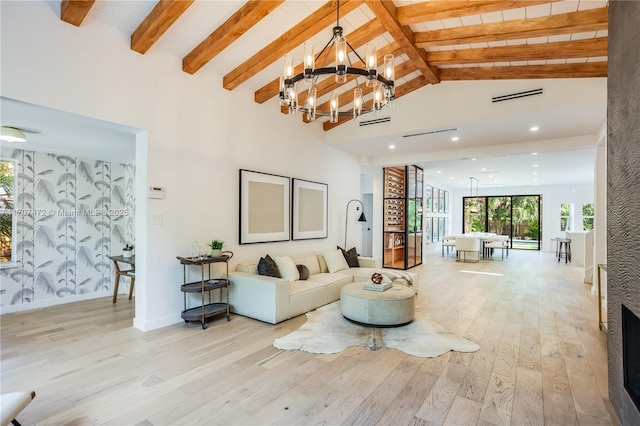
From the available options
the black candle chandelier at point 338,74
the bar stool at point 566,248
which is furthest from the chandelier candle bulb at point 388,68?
the bar stool at point 566,248

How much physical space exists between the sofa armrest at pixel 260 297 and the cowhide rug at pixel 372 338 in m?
0.38

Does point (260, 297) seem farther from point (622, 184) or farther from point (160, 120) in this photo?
point (622, 184)

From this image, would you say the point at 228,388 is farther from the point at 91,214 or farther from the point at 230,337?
the point at 91,214

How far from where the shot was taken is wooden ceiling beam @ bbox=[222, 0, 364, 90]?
337cm

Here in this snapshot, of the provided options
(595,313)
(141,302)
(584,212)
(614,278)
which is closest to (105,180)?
(141,302)

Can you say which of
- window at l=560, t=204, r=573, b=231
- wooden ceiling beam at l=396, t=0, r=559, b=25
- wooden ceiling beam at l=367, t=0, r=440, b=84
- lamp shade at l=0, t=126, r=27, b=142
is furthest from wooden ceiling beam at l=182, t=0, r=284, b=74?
window at l=560, t=204, r=573, b=231

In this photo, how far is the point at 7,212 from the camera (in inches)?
185

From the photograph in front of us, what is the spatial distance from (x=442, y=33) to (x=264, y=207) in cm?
339

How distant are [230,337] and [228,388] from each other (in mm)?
1085

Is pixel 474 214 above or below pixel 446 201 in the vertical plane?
below

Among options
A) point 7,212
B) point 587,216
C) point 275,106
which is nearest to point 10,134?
point 7,212

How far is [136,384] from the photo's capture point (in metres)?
2.58

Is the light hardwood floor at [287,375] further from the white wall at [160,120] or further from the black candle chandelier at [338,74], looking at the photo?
the black candle chandelier at [338,74]

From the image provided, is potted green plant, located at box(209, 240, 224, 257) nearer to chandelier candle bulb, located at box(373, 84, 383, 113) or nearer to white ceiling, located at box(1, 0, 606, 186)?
white ceiling, located at box(1, 0, 606, 186)
